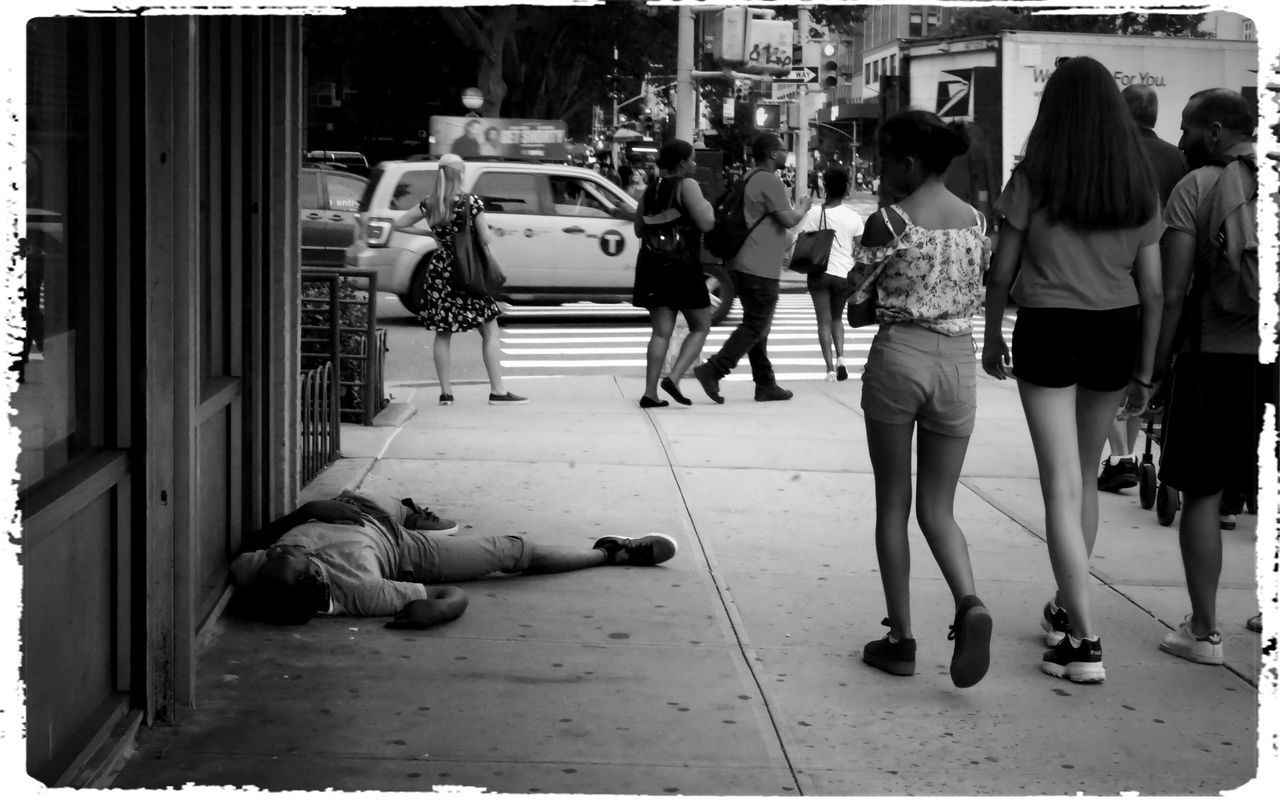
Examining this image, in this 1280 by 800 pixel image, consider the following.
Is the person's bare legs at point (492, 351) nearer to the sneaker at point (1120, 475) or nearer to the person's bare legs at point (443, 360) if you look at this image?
the person's bare legs at point (443, 360)

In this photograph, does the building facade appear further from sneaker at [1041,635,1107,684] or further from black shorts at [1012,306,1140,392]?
sneaker at [1041,635,1107,684]

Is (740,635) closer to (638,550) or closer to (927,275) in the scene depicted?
(638,550)

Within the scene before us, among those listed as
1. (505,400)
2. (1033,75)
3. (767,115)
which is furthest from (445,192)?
(1033,75)

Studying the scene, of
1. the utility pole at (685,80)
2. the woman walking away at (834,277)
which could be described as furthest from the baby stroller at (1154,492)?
the utility pole at (685,80)

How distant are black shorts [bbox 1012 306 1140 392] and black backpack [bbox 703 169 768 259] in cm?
575

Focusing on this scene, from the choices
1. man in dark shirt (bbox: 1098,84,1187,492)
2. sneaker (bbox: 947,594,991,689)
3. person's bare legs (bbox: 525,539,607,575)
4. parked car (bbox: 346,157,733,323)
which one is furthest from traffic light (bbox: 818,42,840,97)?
sneaker (bbox: 947,594,991,689)

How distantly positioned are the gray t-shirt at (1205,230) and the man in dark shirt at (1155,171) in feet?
2.70

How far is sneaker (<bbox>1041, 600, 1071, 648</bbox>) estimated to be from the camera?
510 cm

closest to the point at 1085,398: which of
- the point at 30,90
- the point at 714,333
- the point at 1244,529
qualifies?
the point at 1244,529

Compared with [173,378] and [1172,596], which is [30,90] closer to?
[173,378]

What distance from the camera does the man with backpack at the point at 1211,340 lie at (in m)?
4.98

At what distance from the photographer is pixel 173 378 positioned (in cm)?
409

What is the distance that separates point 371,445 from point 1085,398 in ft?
15.9

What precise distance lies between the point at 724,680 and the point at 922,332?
1.24 metres
